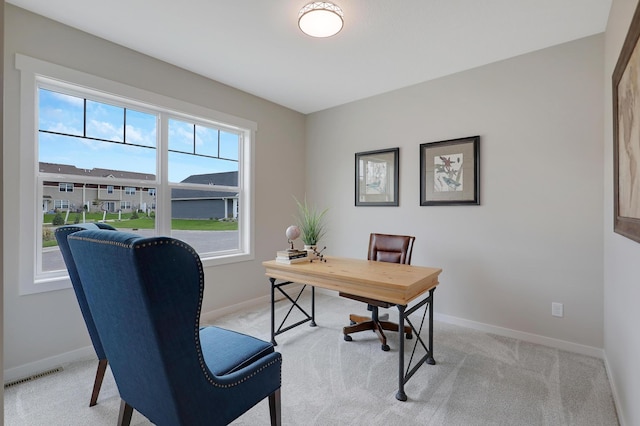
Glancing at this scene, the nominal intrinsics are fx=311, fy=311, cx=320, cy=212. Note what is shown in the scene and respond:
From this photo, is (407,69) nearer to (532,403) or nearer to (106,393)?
(532,403)

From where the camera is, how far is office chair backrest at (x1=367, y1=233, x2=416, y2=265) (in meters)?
2.91

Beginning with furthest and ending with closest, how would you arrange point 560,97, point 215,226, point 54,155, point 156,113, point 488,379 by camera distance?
1. point 215,226
2. point 156,113
3. point 560,97
4. point 54,155
5. point 488,379

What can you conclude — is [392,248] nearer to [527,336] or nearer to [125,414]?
[527,336]

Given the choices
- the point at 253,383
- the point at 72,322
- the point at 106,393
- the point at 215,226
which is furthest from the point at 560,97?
the point at 72,322

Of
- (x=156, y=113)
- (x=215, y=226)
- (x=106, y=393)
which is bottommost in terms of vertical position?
(x=106, y=393)

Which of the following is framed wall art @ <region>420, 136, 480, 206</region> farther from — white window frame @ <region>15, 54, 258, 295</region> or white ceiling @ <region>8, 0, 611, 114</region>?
white window frame @ <region>15, 54, 258, 295</region>

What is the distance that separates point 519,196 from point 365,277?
1.78 m

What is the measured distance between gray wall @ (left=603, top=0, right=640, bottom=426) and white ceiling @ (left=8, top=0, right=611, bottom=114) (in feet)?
1.40

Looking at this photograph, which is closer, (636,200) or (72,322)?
(636,200)

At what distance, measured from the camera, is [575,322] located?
8.55 ft

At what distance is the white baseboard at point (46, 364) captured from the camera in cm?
217

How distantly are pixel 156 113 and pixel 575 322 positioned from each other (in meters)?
4.22

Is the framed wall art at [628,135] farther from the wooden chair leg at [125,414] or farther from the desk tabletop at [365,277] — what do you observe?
the wooden chair leg at [125,414]

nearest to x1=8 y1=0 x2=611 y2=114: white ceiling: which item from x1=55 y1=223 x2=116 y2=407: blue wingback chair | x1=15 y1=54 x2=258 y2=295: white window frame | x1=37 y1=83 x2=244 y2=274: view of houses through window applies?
x1=15 y1=54 x2=258 y2=295: white window frame
